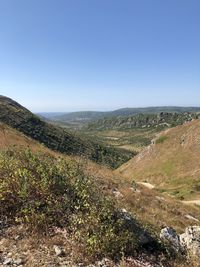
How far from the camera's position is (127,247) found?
796 centimetres

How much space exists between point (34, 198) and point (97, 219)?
235 cm

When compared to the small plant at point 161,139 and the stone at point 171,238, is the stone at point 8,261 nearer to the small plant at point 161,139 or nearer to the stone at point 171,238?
the stone at point 171,238

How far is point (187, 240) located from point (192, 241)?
19 centimetres

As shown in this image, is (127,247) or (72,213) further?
(72,213)

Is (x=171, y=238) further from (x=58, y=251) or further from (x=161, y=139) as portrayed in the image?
(x=161, y=139)

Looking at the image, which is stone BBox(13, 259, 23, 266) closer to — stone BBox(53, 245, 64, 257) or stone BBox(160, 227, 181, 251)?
stone BBox(53, 245, 64, 257)

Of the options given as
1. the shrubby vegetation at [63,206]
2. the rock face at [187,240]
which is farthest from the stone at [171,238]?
the shrubby vegetation at [63,206]

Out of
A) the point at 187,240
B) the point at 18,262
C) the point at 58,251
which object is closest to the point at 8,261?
the point at 18,262

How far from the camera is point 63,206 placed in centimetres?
928

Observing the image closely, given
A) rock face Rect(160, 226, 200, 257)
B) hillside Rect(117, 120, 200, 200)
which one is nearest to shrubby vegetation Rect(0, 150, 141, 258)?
rock face Rect(160, 226, 200, 257)

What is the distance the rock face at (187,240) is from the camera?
8782mm

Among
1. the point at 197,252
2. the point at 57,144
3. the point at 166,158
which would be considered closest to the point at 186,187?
the point at 166,158

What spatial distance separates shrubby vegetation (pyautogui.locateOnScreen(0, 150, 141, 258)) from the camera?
788cm

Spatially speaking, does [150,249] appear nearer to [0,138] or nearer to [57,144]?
[0,138]
